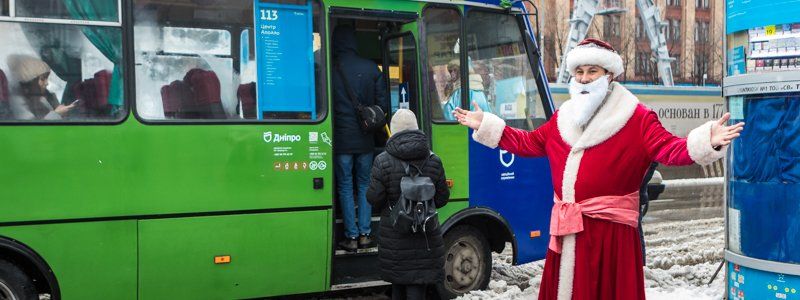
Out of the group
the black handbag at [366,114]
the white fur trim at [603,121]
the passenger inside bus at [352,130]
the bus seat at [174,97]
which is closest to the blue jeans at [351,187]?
the passenger inside bus at [352,130]

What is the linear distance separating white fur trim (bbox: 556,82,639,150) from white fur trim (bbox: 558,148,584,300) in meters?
0.06

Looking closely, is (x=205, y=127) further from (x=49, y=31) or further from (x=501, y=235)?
(x=501, y=235)

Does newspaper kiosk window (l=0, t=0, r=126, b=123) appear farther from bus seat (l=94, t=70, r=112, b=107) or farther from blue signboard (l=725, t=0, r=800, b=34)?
blue signboard (l=725, t=0, r=800, b=34)

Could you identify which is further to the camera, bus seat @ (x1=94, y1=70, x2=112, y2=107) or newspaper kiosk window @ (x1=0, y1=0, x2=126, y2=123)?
bus seat @ (x1=94, y1=70, x2=112, y2=107)

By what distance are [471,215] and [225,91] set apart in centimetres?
236

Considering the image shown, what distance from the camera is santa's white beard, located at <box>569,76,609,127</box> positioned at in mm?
4402

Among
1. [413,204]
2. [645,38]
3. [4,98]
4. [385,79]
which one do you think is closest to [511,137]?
[413,204]

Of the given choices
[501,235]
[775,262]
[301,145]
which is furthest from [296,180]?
[775,262]

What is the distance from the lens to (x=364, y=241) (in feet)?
23.8

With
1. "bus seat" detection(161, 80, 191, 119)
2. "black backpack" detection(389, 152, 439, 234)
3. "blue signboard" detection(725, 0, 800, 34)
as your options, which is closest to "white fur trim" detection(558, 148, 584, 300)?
"black backpack" detection(389, 152, 439, 234)

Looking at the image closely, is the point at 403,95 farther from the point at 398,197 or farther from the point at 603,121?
the point at 603,121

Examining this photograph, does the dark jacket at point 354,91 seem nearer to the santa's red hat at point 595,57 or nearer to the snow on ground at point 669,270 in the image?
the snow on ground at point 669,270

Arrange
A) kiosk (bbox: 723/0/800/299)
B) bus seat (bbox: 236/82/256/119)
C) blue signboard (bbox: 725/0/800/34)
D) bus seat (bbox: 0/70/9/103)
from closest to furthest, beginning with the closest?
1. bus seat (bbox: 0/70/9/103)
2. blue signboard (bbox: 725/0/800/34)
3. kiosk (bbox: 723/0/800/299)
4. bus seat (bbox: 236/82/256/119)

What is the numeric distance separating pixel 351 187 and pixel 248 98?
1.27 meters
